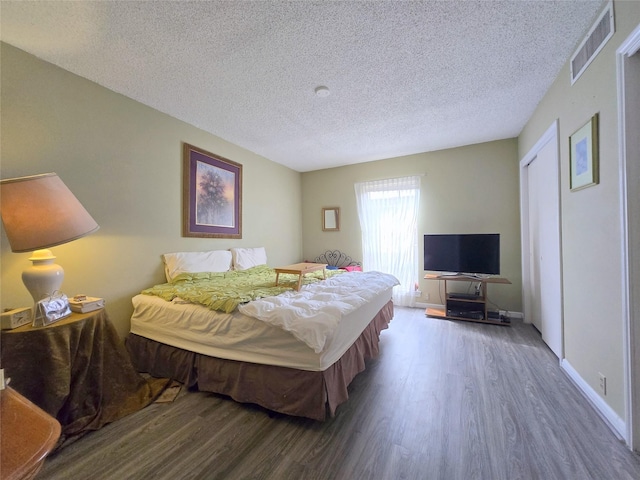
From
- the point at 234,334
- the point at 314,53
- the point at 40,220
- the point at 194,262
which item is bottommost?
the point at 234,334

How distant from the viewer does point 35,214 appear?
140 cm

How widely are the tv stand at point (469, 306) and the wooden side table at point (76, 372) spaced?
3.43m

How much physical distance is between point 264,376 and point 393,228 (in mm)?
3194

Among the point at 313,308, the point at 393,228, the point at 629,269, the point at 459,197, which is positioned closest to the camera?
the point at 629,269

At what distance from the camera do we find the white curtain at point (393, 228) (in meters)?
4.04

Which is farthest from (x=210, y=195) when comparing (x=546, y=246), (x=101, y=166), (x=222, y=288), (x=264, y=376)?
(x=546, y=246)

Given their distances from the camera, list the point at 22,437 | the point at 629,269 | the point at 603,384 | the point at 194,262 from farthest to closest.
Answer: the point at 194,262 → the point at 603,384 → the point at 629,269 → the point at 22,437

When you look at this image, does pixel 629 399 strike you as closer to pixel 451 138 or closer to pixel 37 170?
pixel 451 138

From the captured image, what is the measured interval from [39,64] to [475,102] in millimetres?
3757

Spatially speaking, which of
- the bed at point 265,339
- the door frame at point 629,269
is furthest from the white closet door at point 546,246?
the bed at point 265,339

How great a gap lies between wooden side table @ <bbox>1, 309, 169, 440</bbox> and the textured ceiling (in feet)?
6.17

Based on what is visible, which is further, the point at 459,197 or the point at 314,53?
the point at 459,197

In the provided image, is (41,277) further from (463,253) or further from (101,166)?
(463,253)

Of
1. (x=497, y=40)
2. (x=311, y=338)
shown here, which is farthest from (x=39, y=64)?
(x=497, y=40)
